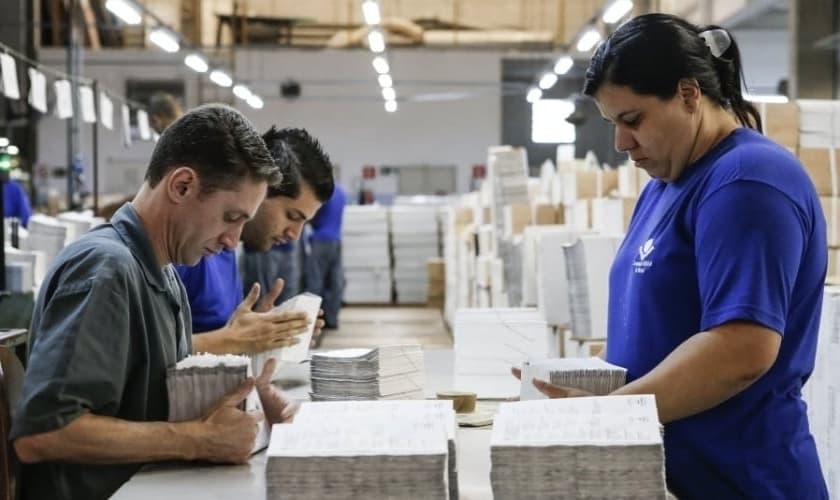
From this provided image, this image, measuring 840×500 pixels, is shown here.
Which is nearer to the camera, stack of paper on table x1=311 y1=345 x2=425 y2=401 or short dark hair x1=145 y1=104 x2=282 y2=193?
short dark hair x1=145 y1=104 x2=282 y2=193

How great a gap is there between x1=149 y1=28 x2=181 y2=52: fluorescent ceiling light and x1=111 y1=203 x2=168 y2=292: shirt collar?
10509 millimetres

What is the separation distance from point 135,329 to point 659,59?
3.96ft

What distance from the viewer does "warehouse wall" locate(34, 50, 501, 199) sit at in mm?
22500

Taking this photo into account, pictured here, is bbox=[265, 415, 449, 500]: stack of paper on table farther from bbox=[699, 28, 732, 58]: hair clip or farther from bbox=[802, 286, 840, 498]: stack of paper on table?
bbox=[802, 286, 840, 498]: stack of paper on table

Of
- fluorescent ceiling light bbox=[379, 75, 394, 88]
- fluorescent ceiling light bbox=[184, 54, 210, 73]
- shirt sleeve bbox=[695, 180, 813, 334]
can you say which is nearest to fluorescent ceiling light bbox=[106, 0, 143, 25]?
fluorescent ceiling light bbox=[184, 54, 210, 73]

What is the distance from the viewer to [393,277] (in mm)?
17219

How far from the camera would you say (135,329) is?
226cm

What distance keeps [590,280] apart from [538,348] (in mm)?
1758

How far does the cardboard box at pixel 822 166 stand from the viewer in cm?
578

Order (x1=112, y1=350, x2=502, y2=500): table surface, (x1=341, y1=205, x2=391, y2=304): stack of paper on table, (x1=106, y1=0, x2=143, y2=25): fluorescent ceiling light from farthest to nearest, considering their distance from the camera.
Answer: (x1=341, y1=205, x2=391, y2=304): stack of paper on table → (x1=106, y1=0, x2=143, y2=25): fluorescent ceiling light → (x1=112, y1=350, x2=502, y2=500): table surface

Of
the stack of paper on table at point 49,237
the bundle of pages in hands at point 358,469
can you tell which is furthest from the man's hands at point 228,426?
the stack of paper on table at point 49,237

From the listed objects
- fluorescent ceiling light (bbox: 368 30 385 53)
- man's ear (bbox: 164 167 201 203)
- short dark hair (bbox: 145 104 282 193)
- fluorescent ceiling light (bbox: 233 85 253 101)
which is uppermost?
fluorescent ceiling light (bbox: 368 30 385 53)

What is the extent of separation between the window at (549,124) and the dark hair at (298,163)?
17175 mm

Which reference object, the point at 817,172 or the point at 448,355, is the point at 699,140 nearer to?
the point at 448,355
